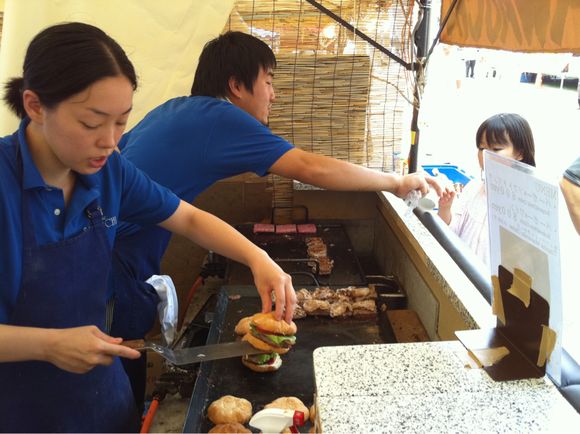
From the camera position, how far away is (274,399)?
166 centimetres

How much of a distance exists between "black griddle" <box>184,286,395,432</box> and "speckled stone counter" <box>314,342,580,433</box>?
552mm

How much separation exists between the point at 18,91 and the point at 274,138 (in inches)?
38.7

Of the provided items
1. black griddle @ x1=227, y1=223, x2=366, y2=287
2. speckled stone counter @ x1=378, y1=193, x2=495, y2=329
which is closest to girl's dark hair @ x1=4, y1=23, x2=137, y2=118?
speckled stone counter @ x1=378, y1=193, x2=495, y2=329

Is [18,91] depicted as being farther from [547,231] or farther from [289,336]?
[547,231]

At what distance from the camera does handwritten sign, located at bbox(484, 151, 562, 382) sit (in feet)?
2.99

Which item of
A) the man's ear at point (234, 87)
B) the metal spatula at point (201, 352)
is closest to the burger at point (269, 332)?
the metal spatula at point (201, 352)

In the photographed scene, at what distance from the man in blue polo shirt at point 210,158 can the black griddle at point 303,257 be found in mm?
535

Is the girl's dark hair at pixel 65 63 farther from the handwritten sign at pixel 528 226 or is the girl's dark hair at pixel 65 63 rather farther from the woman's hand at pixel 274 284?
the handwritten sign at pixel 528 226

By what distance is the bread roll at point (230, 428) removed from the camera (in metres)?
1.43

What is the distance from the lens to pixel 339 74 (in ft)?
9.11

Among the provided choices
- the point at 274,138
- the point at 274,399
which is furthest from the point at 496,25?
the point at 274,399

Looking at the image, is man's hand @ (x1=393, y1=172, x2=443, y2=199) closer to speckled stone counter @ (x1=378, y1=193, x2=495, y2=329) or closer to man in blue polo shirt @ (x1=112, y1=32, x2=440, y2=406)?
man in blue polo shirt @ (x1=112, y1=32, x2=440, y2=406)

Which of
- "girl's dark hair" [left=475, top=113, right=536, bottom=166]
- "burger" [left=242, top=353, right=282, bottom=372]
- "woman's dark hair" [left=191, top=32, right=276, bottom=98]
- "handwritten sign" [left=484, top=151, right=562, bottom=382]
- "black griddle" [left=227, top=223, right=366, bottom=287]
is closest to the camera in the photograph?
"handwritten sign" [left=484, top=151, right=562, bottom=382]

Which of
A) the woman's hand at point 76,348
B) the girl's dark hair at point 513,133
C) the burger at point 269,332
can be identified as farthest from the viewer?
the girl's dark hair at point 513,133
